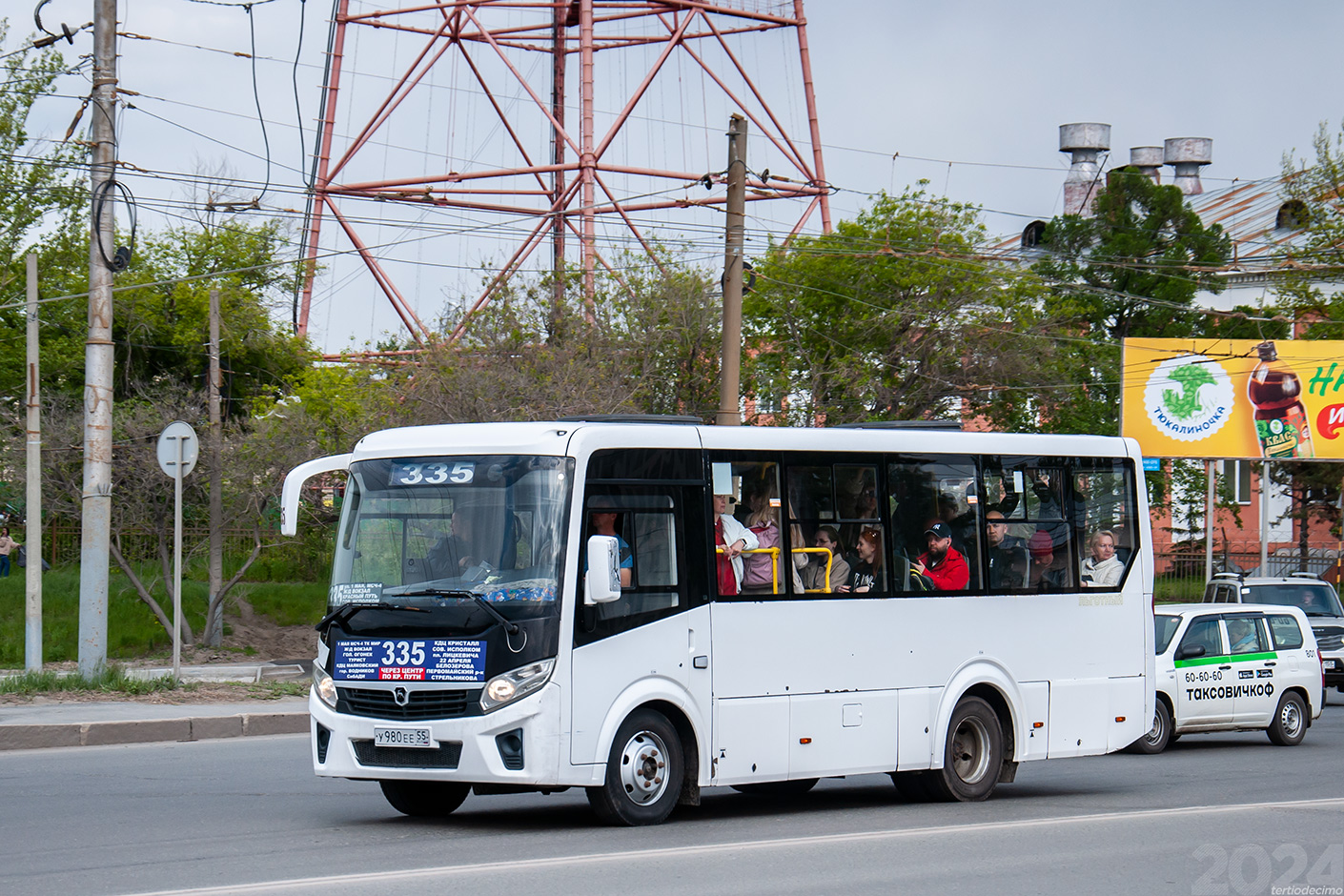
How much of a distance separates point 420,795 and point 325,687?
1085 mm

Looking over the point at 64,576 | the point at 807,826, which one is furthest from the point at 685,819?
the point at 64,576

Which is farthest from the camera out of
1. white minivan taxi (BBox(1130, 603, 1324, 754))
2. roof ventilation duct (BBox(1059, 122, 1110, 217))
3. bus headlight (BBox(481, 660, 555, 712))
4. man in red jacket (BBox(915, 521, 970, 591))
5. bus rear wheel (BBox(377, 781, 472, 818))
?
roof ventilation duct (BBox(1059, 122, 1110, 217))

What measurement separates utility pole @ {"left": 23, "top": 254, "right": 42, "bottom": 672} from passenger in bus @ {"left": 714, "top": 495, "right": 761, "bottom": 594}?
37.6 ft

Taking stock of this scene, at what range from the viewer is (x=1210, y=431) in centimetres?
3828

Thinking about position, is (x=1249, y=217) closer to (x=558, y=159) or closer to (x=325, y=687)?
(x=558, y=159)

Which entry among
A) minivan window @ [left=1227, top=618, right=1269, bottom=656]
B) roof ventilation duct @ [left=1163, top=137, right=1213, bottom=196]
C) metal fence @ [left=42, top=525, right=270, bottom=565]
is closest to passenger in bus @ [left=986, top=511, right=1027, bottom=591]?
minivan window @ [left=1227, top=618, right=1269, bottom=656]

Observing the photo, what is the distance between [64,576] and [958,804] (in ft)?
66.7

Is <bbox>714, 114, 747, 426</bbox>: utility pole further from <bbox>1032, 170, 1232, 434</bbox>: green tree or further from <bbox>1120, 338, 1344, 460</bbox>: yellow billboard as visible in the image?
<bbox>1032, 170, 1232, 434</bbox>: green tree

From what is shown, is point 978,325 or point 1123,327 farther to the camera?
point 1123,327

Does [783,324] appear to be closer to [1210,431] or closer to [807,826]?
[1210,431]

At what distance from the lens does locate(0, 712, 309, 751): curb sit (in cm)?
1499

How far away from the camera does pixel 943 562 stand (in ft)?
38.7

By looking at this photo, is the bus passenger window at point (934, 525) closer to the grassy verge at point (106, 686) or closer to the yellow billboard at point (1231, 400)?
the grassy verge at point (106, 686)

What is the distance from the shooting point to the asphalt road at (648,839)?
784cm
